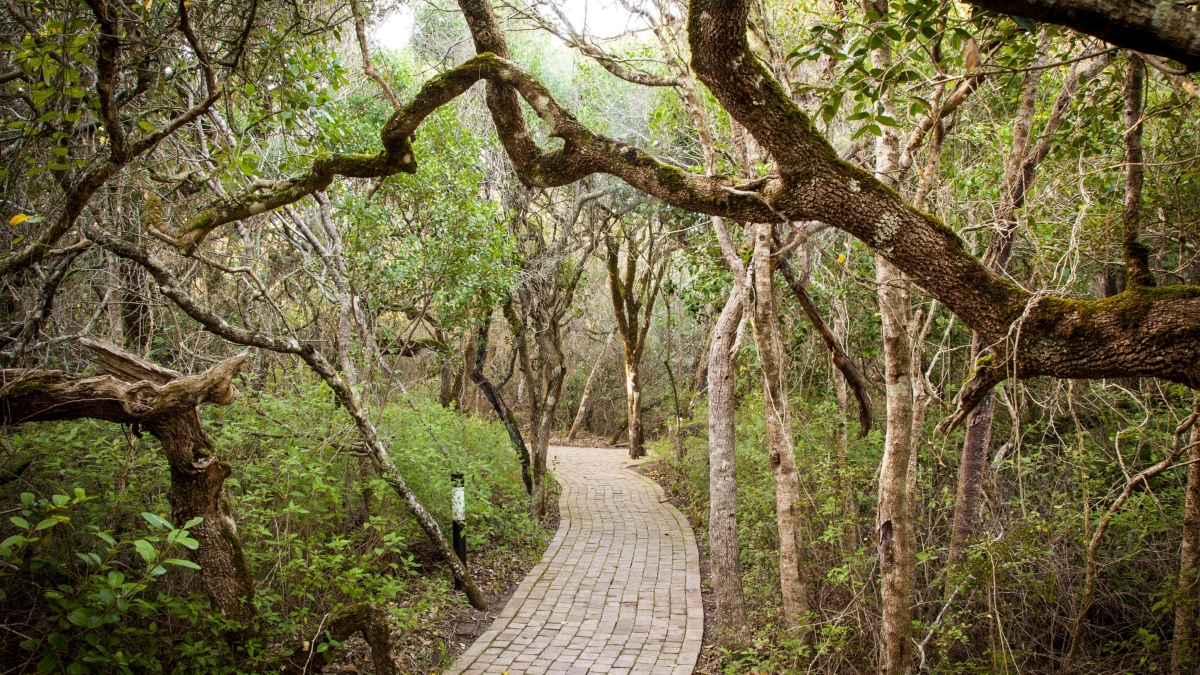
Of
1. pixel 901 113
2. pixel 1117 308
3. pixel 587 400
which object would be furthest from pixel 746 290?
pixel 587 400

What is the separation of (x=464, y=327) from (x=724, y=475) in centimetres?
499

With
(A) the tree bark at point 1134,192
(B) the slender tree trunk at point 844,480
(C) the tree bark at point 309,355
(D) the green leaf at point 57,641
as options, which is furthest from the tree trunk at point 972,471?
(D) the green leaf at point 57,641

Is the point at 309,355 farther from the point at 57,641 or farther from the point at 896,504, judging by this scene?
the point at 896,504

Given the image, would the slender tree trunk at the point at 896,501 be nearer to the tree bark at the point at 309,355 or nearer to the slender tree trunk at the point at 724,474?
the slender tree trunk at the point at 724,474

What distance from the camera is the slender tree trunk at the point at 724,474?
22.1 ft

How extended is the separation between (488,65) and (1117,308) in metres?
3.34

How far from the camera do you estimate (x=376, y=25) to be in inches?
363

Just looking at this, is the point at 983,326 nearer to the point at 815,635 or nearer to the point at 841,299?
the point at 815,635

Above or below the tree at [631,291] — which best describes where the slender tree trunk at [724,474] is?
below

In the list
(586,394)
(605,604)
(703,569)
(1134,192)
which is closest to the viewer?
(1134,192)

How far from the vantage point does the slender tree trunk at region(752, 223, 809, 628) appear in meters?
5.70

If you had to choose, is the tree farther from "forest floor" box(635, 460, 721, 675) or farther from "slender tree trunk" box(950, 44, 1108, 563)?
"slender tree trunk" box(950, 44, 1108, 563)

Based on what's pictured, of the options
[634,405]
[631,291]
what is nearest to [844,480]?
[634,405]

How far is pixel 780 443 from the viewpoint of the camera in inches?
227
